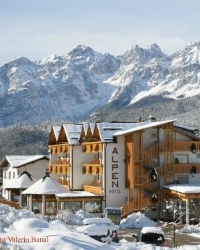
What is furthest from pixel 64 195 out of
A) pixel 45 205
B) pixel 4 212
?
pixel 4 212

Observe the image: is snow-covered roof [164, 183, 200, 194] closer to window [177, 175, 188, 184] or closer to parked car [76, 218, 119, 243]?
window [177, 175, 188, 184]

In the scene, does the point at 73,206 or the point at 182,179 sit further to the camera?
the point at 182,179

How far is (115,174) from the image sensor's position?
53.7 m

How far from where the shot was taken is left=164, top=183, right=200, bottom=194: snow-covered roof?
155 ft

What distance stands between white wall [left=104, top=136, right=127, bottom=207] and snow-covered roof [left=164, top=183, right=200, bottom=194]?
15.0 ft

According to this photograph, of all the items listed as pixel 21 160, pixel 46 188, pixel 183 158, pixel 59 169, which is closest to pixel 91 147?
pixel 46 188

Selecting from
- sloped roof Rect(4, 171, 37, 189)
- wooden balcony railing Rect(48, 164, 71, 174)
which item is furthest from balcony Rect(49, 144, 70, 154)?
sloped roof Rect(4, 171, 37, 189)

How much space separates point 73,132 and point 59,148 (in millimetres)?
3490

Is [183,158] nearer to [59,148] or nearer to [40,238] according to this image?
[59,148]

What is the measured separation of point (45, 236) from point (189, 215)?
28.6m

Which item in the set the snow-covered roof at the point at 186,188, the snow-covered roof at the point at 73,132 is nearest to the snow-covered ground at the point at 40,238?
the snow-covered roof at the point at 186,188

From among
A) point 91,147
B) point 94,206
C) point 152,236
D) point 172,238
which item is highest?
point 91,147

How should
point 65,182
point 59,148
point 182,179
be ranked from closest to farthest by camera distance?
point 182,179, point 65,182, point 59,148

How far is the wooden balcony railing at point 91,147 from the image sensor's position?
181ft
